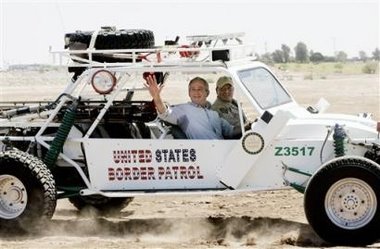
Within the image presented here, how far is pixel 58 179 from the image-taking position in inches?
443

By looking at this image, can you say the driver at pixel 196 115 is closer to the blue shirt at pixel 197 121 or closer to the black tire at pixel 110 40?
the blue shirt at pixel 197 121

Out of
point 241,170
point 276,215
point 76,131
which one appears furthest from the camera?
point 276,215

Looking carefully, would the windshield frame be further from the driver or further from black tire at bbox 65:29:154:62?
black tire at bbox 65:29:154:62

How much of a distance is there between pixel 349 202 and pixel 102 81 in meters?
2.98

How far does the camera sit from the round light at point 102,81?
428 inches

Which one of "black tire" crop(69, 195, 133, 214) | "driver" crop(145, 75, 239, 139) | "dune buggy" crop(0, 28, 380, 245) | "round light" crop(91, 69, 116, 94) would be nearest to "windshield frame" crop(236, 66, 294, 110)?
"dune buggy" crop(0, 28, 380, 245)

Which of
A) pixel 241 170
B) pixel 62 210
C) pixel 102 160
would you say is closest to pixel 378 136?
pixel 241 170

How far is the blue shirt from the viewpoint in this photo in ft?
35.2

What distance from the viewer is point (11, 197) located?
10.8 meters

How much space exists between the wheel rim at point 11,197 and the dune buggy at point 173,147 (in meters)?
→ 0.01

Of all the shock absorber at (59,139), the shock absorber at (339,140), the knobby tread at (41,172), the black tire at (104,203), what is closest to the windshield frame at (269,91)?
the shock absorber at (339,140)

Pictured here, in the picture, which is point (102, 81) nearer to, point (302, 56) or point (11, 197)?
point (11, 197)

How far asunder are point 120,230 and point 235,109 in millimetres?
1868

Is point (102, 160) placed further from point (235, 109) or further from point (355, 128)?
point (355, 128)
